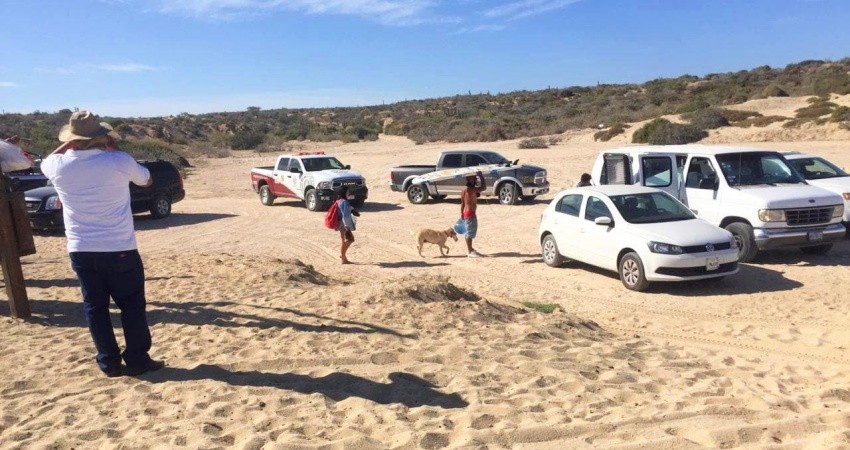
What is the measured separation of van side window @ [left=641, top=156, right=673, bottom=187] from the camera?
12.8 meters

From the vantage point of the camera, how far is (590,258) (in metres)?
11.2

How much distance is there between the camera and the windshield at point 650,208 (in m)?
10.7

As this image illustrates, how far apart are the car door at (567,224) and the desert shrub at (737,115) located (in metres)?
29.1

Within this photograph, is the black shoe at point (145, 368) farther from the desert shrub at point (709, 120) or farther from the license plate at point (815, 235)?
the desert shrub at point (709, 120)

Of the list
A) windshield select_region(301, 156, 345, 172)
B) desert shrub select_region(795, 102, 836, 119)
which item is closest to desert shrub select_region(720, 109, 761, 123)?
desert shrub select_region(795, 102, 836, 119)

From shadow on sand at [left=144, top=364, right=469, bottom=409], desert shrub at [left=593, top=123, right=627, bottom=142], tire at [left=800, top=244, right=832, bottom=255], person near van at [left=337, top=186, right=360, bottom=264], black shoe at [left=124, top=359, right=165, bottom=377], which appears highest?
desert shrub at [left=593, top=123, right=627, bottom=142]

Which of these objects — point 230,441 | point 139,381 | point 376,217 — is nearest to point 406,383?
point 230,441

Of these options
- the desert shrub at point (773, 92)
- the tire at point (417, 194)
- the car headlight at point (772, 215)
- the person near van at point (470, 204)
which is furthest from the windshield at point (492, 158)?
the desert shrub at point (773, 92)

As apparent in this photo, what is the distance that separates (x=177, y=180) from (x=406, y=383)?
1676 cm

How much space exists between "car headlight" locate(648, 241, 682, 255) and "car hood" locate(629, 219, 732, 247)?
54mm

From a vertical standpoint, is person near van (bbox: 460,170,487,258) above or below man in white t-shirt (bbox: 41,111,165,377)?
below

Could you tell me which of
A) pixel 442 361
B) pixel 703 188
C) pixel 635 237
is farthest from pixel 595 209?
pixel 442 361

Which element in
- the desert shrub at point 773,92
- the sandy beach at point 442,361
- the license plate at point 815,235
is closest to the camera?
the sandy beach at point 442,361

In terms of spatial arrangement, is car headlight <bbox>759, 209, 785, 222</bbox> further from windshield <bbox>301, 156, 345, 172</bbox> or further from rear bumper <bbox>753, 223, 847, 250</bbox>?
windshield <bbox>301, 156, 345, 172</bbox>
